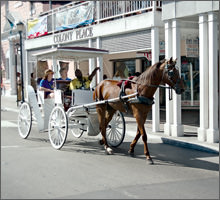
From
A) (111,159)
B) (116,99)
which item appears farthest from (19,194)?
(116,99)

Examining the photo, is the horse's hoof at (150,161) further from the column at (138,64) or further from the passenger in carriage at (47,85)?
the column at (138,64)

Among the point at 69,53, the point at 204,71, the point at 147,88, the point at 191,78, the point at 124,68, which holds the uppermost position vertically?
the point at 124,68

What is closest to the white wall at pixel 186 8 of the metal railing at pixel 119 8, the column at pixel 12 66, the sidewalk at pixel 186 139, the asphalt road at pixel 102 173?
the metal railing at pixel 119 8

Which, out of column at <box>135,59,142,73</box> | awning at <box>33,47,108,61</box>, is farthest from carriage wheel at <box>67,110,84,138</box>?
column at <box>135,59,142,73</box>

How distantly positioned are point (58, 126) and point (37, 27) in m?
10.9

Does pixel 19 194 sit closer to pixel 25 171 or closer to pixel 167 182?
pixel 25 171

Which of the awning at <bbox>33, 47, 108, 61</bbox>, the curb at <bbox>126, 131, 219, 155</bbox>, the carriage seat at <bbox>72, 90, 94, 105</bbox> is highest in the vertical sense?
the awning at <bbox>33, 47, 108, 61</bbox>

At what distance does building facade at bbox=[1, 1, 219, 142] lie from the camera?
31.9 feet

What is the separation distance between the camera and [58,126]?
9070mm

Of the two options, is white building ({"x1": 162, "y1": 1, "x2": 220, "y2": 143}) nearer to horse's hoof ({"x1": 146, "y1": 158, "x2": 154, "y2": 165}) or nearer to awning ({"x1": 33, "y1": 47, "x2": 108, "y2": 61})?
awning ({"x1": 33, "y1": 47, "x2": 108, "y2": 61})

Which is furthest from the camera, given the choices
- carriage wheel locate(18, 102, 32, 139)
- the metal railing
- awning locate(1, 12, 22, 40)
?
awning locate(1, 12, 22, 40)

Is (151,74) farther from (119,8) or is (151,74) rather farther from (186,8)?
(119,8)

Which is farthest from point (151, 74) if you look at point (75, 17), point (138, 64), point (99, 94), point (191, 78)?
point (138, 64)

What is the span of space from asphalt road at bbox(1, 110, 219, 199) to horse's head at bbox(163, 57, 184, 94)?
5.28ft
